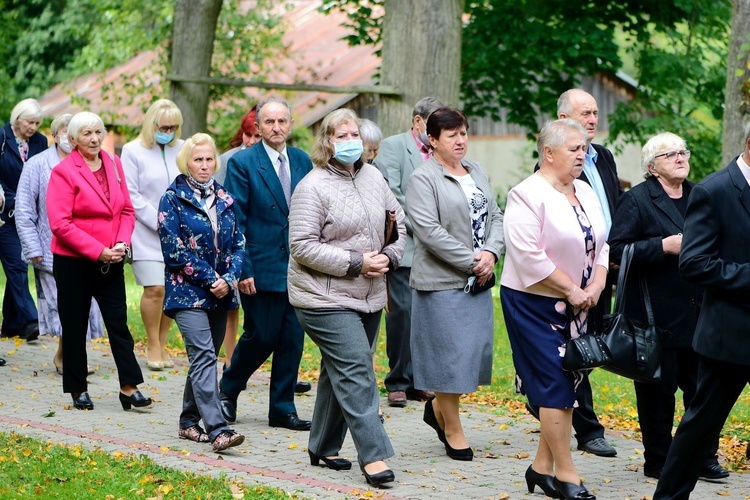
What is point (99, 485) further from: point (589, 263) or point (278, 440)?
point (589, 263)

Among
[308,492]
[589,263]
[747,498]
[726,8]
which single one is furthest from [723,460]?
[726,8]

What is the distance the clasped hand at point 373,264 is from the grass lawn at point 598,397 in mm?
788

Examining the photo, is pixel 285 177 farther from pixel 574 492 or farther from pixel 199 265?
pixel 574 492

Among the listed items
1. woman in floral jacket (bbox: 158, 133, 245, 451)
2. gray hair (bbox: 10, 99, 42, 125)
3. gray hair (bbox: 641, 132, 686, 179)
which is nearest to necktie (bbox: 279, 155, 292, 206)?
woman in floral jacket (bbox: 158, 133, 245, 451)

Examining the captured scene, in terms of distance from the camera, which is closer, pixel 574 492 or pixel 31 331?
pixel 574 492

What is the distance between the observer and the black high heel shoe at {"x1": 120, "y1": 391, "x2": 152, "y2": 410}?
8.94 metres

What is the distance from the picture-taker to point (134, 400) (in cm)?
895

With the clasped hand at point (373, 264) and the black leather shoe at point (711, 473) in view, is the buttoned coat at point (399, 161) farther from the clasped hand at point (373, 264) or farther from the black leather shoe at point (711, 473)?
the black leather shoe at point (711, 473)

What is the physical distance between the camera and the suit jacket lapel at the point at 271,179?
831 cm

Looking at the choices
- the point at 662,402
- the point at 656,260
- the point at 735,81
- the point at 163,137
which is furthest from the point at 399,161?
the point at 735,81

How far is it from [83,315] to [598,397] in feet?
14.0

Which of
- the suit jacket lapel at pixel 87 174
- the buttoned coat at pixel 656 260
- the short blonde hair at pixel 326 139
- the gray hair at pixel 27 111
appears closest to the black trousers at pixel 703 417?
the buttoned coat at pixel 656 260

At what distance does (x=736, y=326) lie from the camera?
18.9ft

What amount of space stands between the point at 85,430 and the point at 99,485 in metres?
1.81
